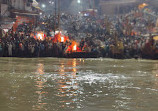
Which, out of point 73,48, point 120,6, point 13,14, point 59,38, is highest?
point 120,6

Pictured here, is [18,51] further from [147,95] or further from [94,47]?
[147,95]

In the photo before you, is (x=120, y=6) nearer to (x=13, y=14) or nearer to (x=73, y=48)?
(x=13, y=14)

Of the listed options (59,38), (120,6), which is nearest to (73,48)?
(59,38)

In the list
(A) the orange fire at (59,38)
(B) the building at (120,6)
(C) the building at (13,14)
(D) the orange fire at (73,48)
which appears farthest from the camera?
(B) the building at (120,6)

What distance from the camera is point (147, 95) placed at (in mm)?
10047

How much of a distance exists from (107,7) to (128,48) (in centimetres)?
3609

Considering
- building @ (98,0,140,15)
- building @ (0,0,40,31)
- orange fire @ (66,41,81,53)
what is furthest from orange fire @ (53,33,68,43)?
building @ (98,0,140,15)

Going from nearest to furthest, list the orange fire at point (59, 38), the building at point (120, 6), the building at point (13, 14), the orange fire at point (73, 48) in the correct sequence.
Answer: the orange fire at point (73, 48)
the orange fire at point (59, 38)
the building at point (13, 14)
the building at point (120, 6)

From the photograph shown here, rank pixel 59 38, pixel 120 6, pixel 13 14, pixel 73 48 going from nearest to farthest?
pixel 73 48, pixel 59 38, pixel 13 14, pixel 120 6

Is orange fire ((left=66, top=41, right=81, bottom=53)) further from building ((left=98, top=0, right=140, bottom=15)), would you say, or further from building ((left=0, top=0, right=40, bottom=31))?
building ((left=98, top=0, right=140, bottom=15))

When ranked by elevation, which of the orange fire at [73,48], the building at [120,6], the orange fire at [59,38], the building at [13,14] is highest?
the building at [120,6]

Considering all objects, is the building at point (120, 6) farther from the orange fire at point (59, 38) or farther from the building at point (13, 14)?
the orange fire at point (59, 38)

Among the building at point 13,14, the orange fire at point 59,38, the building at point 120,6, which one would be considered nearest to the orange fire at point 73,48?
the orange fire at point 59,38

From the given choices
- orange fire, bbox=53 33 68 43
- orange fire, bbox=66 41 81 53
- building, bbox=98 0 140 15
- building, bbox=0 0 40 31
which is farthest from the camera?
building, bbox=98 0 140 15
